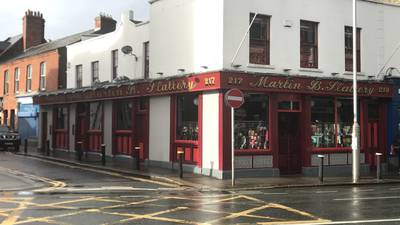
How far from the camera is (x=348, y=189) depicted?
654 inches

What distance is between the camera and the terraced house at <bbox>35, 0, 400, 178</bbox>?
19.3 meters

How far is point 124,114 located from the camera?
2591 cm

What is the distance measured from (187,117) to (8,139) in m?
18.6

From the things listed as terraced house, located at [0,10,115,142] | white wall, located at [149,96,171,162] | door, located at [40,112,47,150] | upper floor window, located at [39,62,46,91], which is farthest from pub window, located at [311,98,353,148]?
upper floor window, located at [39,62,46,91]

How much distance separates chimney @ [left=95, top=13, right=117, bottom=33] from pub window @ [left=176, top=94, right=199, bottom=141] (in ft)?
57.6

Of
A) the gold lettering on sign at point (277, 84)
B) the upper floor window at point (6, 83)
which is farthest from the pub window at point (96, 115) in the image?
the upper floor window at point (6, 83)

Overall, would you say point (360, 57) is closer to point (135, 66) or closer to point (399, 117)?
point (399, 117)

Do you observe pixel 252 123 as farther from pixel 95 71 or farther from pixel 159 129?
pixel 95 71

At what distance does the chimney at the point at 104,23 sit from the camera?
37156 millimetres

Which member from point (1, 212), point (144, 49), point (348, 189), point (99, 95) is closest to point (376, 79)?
point (348, 189)

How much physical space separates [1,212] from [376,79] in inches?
672

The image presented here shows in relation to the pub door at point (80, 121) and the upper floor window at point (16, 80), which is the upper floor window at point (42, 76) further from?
the pub door at point (80, 121)

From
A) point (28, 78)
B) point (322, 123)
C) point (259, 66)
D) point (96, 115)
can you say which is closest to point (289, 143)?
point (322, 123)

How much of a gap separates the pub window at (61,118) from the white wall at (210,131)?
14.6 m
